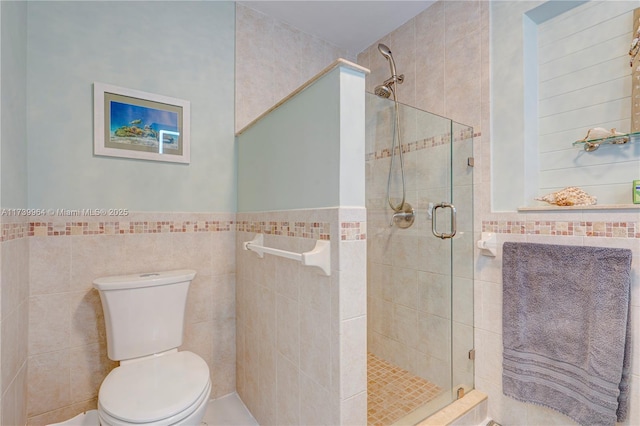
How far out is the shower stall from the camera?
163 centimetres

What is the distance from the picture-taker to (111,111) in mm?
1640

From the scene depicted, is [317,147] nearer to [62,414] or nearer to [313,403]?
[313,403]

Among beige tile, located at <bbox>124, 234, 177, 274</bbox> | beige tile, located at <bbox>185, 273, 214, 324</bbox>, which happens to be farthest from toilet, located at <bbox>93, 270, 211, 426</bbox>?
beige tile, located at <bbox>185, 273, 214, 324</bbox>

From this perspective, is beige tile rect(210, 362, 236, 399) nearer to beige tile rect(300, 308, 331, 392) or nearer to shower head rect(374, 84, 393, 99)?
beige tile rect(300, 308, 331, 392)

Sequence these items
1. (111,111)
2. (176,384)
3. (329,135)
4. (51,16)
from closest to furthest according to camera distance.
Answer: (329,135) < (176,384) < (51,16) < (111,111)

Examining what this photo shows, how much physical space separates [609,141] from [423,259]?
1004 mm

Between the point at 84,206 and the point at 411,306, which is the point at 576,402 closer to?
the point at 411,306

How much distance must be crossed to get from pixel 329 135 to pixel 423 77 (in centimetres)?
131

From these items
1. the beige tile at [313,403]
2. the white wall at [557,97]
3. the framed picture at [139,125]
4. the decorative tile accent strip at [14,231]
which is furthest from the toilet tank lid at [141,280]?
the white wall at [557,97]

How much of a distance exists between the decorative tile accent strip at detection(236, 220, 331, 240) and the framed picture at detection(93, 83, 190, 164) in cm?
60

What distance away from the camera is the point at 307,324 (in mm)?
1269

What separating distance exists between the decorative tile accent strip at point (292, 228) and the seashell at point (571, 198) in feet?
3.70

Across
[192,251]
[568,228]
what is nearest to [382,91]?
[568,228]

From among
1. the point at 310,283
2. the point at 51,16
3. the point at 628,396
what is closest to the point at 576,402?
the point at 628,396
